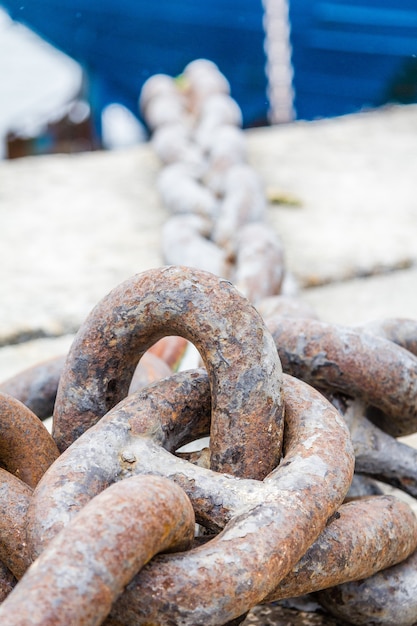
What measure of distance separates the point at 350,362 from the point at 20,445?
0.36 meters

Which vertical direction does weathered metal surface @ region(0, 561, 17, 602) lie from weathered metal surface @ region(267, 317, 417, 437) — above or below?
below

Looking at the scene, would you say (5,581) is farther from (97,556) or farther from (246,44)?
(246,44)

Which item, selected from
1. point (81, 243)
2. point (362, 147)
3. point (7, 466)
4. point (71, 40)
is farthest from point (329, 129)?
point (71, 40)

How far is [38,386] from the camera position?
3.43 feet

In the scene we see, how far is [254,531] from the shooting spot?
65cm

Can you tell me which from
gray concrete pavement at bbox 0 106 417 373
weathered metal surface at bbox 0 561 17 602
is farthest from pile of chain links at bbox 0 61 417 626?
gray concrete pavement at bbox 0 106 417 373

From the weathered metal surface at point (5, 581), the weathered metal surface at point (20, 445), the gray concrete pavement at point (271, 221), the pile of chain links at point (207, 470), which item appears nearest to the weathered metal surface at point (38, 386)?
the pile of chain links at point (207, 470)

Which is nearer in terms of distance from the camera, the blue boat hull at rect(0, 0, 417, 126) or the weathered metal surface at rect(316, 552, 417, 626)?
the weathered metal surface at rect(316, 552, 417, 626)

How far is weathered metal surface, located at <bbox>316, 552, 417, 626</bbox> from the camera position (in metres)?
0.84

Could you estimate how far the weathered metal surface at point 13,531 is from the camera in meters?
0.71

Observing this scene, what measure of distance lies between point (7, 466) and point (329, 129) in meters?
2.86

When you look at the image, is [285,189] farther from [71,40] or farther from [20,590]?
[71,40]

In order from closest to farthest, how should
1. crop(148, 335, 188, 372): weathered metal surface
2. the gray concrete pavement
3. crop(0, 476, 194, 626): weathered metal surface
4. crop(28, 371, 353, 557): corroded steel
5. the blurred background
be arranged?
1. crop(0, 476, 194, 626): weathered metal surface
2. crop(28, 371, 353, 557): corroded steel
3. crop(148, 335, 188, 372): weathered metal surface
4. the gray concrete pavement
5. the blurred background

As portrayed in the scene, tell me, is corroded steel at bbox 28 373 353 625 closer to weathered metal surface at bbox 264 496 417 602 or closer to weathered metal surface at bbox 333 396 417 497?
weathered metal surface at bbox 264 496 417 602
